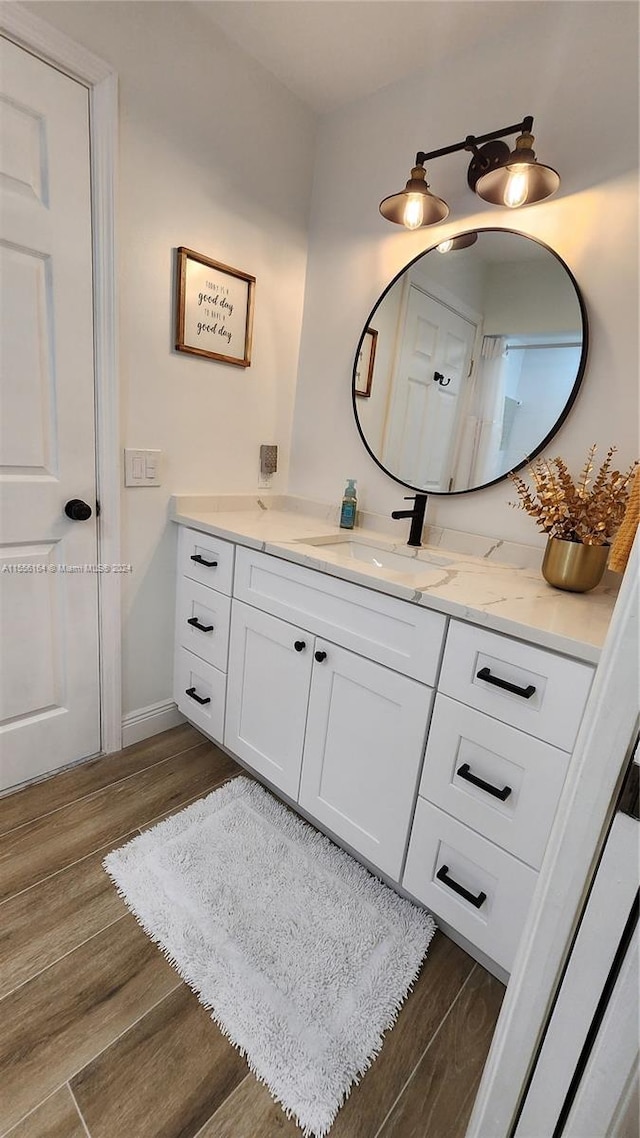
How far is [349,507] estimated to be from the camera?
191 cm

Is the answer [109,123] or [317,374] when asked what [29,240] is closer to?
[109,123]

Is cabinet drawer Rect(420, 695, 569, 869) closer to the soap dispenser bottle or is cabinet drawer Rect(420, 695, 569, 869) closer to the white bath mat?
the white bath mat

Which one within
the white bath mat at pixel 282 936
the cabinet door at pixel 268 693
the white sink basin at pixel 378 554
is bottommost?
the white bath mat at pixel 282 936

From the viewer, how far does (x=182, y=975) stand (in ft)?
3.70

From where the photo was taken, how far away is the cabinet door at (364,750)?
1219mm

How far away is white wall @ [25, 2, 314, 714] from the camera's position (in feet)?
4.80

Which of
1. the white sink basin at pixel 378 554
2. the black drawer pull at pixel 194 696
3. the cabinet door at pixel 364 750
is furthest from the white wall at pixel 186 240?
the cabinet door at pixel 364 750

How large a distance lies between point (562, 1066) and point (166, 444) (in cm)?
180

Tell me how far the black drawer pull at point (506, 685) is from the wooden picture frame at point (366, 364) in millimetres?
1242

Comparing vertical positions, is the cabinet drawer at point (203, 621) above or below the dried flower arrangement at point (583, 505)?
below

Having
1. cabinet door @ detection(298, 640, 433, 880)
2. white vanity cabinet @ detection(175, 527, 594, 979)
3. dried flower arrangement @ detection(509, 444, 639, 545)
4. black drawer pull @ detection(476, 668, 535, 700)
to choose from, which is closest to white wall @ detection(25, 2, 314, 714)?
white vanity cabinet @ detection(175, 527, 594, 979)

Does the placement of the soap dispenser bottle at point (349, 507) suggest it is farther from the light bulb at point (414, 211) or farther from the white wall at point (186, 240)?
the light bulb at point (414, 211)

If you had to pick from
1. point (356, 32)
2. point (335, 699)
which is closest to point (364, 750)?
point (335, 699)

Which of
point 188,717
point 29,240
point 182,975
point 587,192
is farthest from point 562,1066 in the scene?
point 29,240
